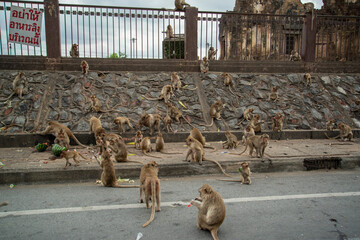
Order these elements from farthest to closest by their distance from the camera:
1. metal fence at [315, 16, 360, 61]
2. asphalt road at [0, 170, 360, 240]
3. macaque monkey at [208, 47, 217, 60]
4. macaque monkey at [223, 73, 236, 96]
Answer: macaque monkey at [208, 47, 217, 60]
metal fence at [315, 16, 360, 61]
macaque monkey at [223, 73, 236, 96]
asphalt road at [0, 170, 360, 240]

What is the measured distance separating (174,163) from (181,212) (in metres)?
2.07

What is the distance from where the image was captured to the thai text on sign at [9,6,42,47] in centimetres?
1026

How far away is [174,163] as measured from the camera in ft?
19.9

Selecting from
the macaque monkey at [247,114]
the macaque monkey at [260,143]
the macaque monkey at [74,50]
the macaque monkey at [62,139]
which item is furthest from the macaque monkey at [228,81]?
the macaque monkey at [74,50]

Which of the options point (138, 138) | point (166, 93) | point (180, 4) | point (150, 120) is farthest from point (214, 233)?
point (180, 4)

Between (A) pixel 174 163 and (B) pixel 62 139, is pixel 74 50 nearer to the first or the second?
(B) pixel 62 139

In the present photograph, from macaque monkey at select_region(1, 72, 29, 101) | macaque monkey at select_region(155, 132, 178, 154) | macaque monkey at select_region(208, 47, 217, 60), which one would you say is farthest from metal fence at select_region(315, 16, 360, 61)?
macaque monkey at select_region(1, 72, 29, 101)

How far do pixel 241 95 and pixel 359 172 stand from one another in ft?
16.5

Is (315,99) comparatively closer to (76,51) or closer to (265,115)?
(265,115)

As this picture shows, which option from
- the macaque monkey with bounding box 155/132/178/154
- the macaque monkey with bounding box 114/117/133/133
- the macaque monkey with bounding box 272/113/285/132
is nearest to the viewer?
the macaque monkey with bounding box 155/132/178/154

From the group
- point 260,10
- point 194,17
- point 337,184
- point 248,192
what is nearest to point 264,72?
point 194,17

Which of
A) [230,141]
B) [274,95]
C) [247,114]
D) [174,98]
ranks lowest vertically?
[230,141]

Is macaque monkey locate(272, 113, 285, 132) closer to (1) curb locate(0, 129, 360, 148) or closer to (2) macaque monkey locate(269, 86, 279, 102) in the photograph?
(1) curb locate(0, 129, 360, 148)

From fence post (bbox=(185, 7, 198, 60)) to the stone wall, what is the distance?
37.7 inches
